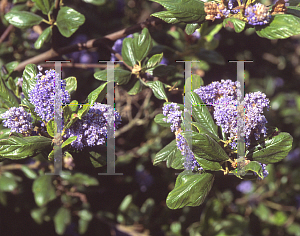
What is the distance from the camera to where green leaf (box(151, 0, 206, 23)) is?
105 cm

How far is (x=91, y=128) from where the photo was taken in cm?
103

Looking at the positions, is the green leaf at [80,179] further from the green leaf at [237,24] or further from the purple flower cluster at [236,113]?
the green leaf at [237,24]

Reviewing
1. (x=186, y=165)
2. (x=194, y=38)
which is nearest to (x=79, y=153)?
(x=186, y=165)

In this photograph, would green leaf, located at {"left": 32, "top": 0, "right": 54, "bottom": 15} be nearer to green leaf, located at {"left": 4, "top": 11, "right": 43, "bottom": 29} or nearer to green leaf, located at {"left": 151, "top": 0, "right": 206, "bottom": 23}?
green leaf, located at {"left": 4, "top": 11, "right": 43, "bottom": 29}

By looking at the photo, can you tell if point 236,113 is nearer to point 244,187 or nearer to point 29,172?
point 29,172

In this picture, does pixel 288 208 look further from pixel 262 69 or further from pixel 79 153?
pixel 79 153

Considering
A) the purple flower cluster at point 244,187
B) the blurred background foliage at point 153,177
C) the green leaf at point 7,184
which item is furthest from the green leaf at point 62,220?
the purple flower cluster at point 244,187

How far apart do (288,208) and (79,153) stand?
2.12 meters

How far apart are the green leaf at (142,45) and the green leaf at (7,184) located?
3.74 ft

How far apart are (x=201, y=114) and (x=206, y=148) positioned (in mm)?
208

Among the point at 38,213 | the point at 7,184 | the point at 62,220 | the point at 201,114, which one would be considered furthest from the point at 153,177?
the point at 201,114

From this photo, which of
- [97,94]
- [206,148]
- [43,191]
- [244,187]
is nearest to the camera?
[206,148]

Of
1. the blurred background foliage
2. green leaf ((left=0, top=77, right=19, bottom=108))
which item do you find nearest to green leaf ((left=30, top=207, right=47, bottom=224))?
the blurred background foliage

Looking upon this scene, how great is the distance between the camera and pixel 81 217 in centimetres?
214
